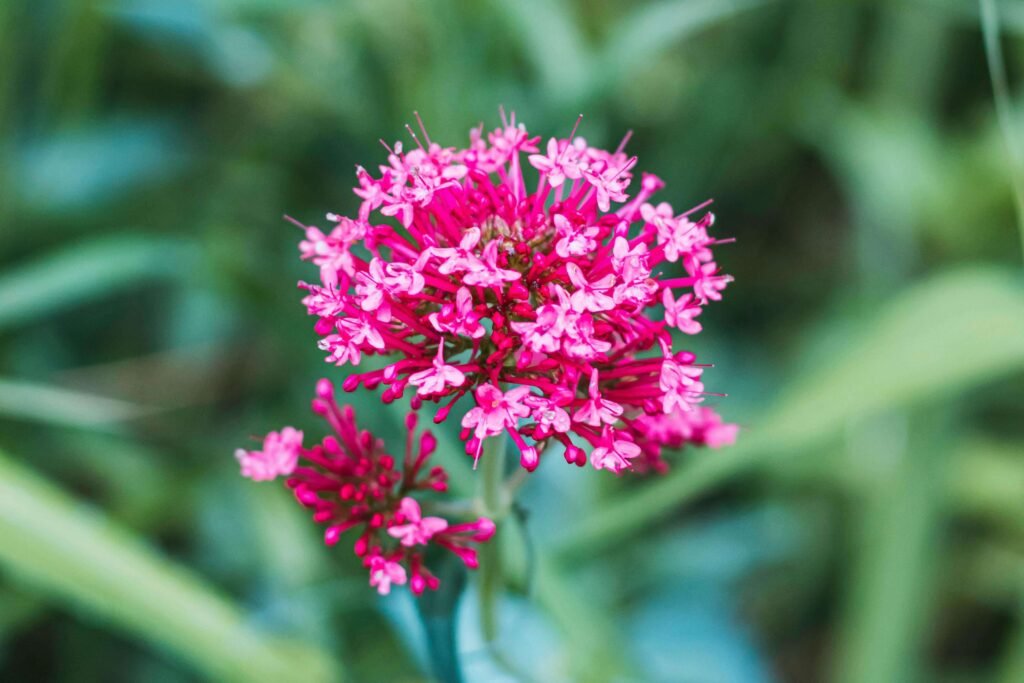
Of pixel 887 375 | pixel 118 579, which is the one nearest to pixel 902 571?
pixel 887 375

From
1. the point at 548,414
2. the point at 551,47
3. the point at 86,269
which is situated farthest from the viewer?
the point at 551,47

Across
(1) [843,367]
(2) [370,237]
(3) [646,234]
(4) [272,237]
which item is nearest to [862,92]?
(1) [843,367]

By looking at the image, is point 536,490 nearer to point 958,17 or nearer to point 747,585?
point 747,585

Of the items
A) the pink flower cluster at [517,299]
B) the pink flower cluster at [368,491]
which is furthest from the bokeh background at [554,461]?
the pink flower cluster at [517,299]

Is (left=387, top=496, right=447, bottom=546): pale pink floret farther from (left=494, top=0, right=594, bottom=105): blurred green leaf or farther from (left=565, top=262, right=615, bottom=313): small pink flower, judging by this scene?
(left=494, top=0, right=594, bottom=105): blurred green leaf

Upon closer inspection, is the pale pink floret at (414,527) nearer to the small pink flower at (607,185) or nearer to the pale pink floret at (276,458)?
the pale pink floret at (276,458)

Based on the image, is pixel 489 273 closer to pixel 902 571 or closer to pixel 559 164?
pixel 559 164

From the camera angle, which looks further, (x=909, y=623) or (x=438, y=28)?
(x=438, y=28)
